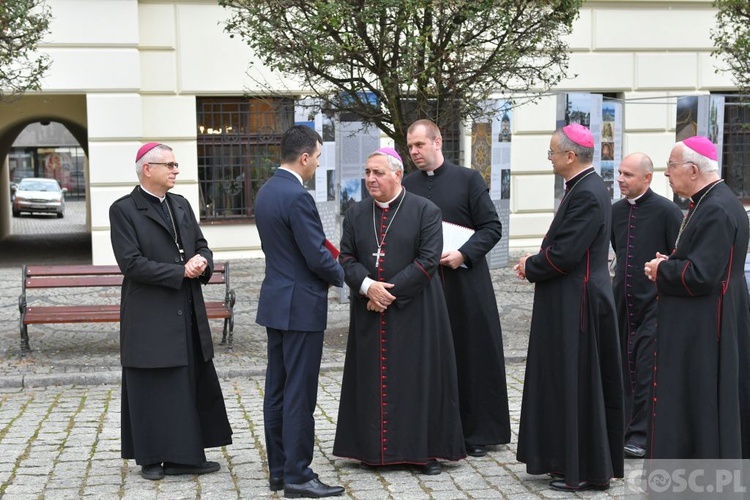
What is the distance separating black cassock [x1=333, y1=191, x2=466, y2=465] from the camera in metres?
6.17

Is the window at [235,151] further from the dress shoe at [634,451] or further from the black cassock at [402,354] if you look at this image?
the dress shoe at [634,451]

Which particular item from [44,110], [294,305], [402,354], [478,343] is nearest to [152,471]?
[294,305]

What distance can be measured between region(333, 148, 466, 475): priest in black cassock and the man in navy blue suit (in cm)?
37

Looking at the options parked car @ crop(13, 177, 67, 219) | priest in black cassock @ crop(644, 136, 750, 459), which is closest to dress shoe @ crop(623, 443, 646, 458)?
priest in black cassock @ crop(644, 136, 750, 459)

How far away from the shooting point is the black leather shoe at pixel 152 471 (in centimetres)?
619

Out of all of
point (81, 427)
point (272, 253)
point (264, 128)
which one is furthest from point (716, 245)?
point (264, 128)

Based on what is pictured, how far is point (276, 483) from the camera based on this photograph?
5.97 m

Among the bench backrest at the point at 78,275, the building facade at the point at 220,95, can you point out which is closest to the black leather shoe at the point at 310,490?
the bench backrest at the point at 78,275

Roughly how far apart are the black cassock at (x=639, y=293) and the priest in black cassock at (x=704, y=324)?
4.54 ft

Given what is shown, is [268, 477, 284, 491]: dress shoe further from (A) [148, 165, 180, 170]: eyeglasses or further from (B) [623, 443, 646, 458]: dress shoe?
(B) [623, 443, 646, 458]: dress shoe

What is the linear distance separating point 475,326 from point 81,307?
5142 mm

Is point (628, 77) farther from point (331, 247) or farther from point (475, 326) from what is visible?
point (331, 247)

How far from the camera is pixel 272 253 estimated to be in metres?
5.92

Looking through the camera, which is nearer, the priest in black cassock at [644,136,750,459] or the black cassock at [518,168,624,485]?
the priest in black cassock at [644,136,750,459]
